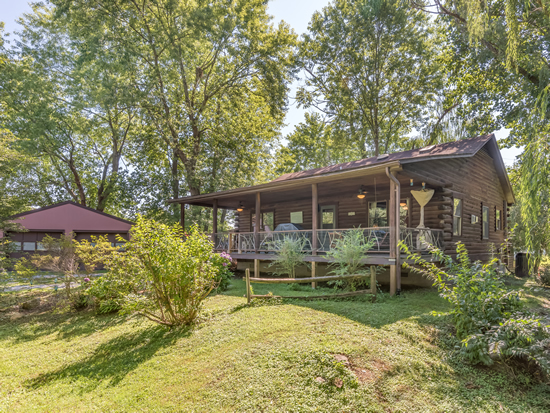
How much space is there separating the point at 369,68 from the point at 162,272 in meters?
20.3

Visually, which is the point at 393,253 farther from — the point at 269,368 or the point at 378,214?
the point at 269,368

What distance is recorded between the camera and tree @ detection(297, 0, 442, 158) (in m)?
19.2

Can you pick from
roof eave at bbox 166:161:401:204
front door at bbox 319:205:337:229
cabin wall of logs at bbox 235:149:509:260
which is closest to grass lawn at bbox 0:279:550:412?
roof eave at bbox 166:161:401:204

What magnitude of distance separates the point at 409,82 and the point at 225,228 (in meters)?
20.3

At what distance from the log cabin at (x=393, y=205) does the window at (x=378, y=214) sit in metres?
0.04

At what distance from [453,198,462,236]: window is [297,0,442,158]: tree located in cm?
910

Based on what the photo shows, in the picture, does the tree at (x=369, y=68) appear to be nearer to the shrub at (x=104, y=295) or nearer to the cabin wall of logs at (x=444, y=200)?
the cabin wall of logs at (x=444, y=200)

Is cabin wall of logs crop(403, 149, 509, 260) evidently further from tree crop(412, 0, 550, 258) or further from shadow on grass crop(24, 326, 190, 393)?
shadow on grass crop(24, 326, 190, 393)

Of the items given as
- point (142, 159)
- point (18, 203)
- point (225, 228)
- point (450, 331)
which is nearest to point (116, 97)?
point (142, 159)

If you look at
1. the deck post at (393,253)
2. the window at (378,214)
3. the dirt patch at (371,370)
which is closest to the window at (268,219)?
the window at (378,214)

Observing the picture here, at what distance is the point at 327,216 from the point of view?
47.1 feet

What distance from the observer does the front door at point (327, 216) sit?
46.3 ft

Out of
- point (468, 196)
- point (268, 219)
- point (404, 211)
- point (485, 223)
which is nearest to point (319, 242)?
point (404, 211)

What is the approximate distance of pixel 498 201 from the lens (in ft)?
51.0
